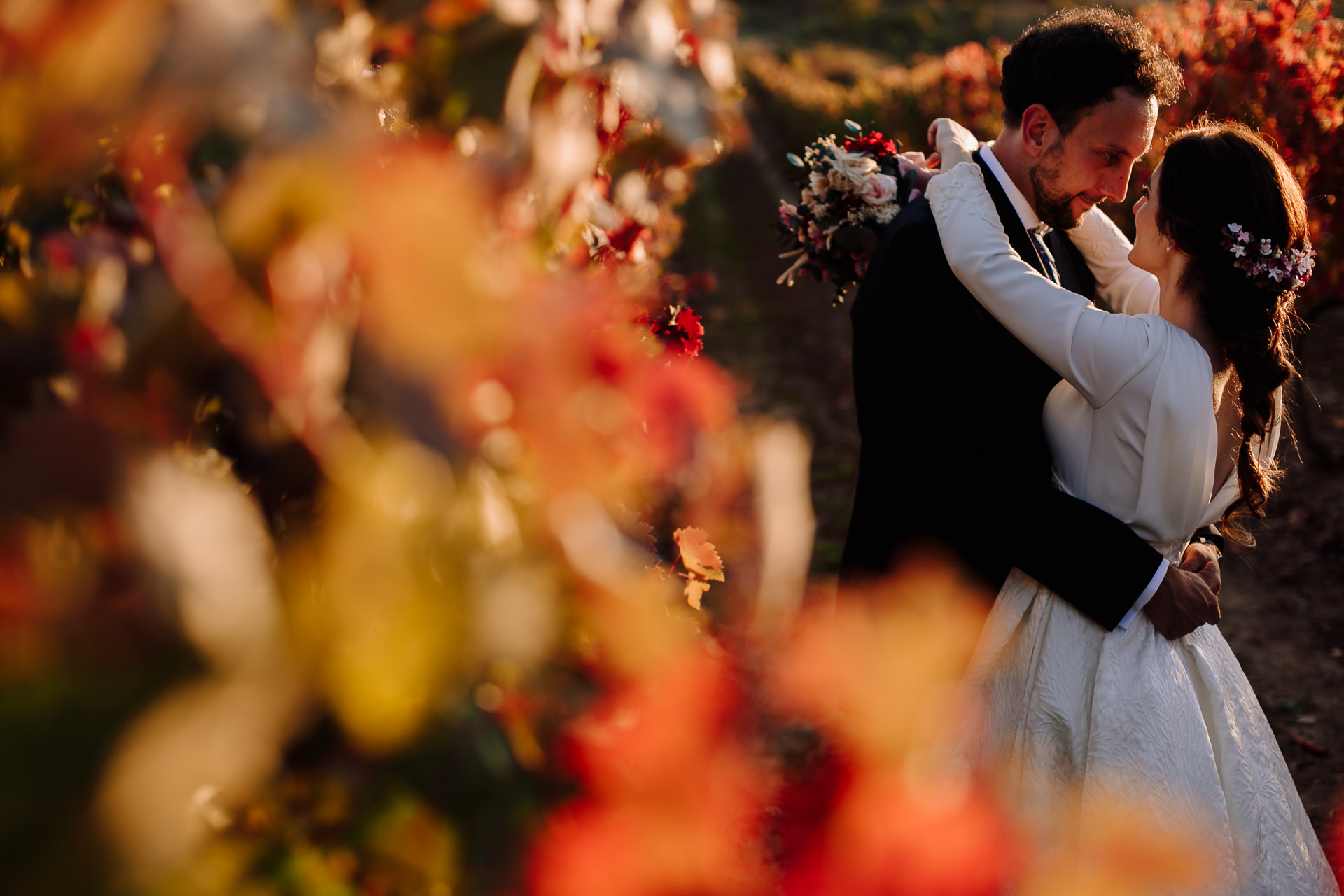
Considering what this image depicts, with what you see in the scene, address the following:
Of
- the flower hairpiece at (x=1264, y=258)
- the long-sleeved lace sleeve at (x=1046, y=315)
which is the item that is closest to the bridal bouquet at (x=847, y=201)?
the long-sleeved lace sleeve at (x=1046, y=315)

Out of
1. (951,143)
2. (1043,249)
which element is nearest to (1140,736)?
(1043,249)

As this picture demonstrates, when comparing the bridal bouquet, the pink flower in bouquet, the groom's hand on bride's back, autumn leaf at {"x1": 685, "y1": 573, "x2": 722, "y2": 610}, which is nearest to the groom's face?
the bridal bouquet

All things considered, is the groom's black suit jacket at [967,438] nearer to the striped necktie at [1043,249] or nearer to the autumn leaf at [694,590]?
the striped necktie at [1043,249]

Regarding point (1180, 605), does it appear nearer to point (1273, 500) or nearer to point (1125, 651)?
point (1125, 651)

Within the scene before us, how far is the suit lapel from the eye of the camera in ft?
6.78

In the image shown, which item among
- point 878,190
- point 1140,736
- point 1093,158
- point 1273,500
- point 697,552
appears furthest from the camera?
point 1273,500

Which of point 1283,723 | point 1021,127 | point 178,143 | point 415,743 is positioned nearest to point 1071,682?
point 1021,127

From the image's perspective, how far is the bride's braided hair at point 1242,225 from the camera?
5.87ft

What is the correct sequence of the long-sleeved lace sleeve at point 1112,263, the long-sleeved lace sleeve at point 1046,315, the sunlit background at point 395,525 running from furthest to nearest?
the long-sleeved lace sleeve at point 1112,263 → the long-sleeved lace sleeve at point 1046,315 → the sunlit background at point 395,525

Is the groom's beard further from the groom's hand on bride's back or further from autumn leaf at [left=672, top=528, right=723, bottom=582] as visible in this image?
autumn leaf at [left=672, top=528, right=723, bottom=582]

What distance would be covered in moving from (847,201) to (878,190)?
123 millimetres

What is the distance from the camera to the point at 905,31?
4741 centimetres

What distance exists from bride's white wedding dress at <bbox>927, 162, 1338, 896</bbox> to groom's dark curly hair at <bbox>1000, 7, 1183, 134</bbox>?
0.84 ft

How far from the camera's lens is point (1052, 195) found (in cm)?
211
